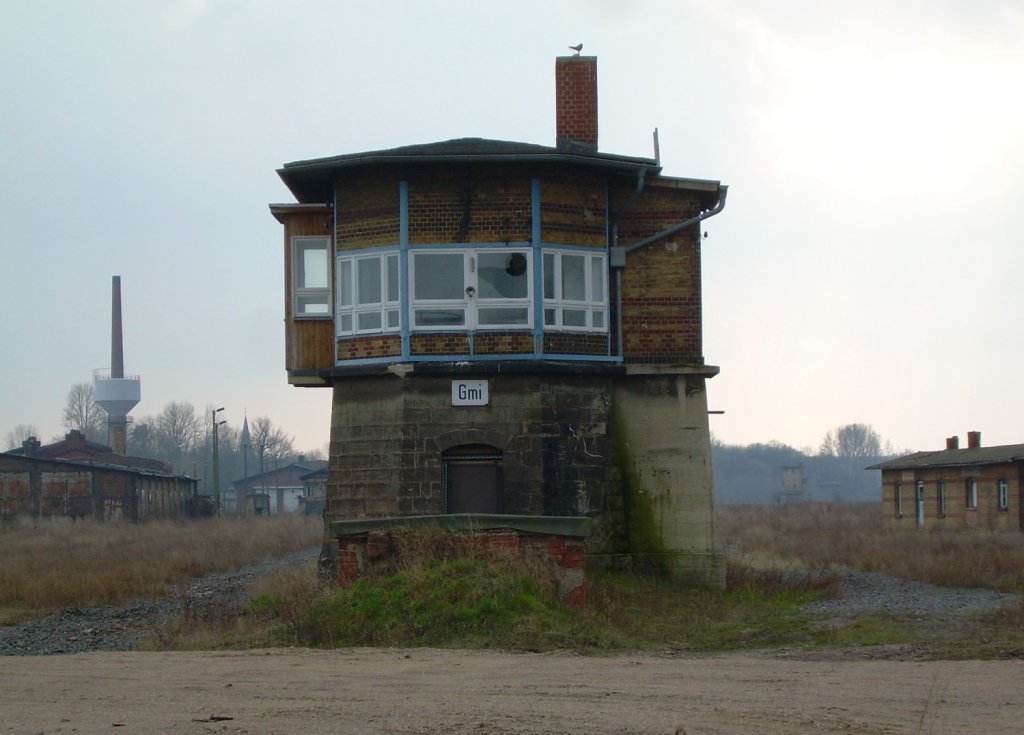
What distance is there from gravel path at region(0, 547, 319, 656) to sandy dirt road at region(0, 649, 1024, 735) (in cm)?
441

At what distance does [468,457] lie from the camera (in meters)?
20.4

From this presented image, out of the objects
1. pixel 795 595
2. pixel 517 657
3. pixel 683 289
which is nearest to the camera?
pixel 517 657

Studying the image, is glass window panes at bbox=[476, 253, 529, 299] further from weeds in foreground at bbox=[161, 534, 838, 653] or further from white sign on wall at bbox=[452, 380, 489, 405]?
weeds in foreground at bbox=[161, 534, 838, 653]

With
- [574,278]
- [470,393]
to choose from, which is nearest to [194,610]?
[470,393]

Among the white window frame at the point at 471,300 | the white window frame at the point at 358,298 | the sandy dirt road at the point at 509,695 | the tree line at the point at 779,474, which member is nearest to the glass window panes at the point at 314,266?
the white window frame at the point at 358,298

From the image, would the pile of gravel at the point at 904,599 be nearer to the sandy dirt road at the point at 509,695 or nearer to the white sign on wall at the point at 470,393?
the sandy dirt road at the point at 509,695

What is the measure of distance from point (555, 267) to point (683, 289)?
2.51m

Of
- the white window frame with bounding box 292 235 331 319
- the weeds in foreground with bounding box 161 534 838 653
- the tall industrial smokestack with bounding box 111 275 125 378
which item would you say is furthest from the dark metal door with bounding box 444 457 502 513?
the tall industrial smokestack with bounding box 111 275 125 378

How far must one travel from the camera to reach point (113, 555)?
35750 mm

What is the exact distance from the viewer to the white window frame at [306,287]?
2192cm

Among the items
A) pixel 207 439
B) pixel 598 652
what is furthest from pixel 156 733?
pixel 207 439

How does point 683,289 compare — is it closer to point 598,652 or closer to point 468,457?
point 468,457

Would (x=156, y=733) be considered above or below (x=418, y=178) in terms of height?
below

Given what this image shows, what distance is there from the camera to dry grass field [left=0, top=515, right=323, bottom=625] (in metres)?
24.1
